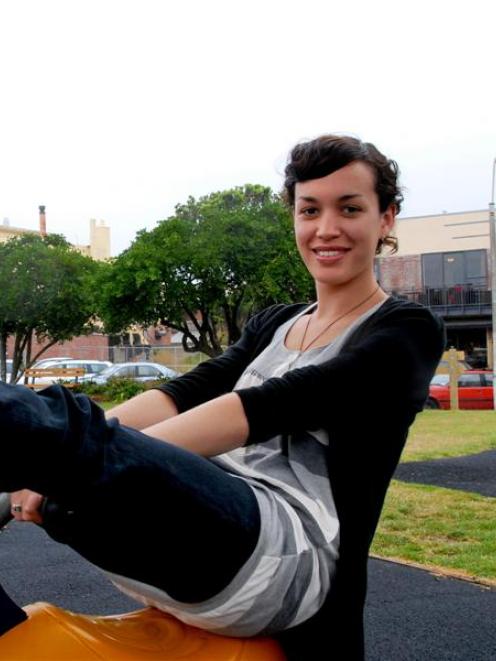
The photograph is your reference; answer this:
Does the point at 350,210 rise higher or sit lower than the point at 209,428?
higher

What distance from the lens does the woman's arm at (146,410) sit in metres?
1.83

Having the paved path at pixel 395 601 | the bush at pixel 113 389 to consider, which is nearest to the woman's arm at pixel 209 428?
the paved path at pixel 395 601

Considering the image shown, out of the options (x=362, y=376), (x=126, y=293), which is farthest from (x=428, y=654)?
(x=126, y=293)

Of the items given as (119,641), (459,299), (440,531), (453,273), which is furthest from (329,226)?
(453,273)

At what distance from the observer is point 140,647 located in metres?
1.45

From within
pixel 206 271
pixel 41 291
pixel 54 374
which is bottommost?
pixel 54 374

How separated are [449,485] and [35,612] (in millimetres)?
5962

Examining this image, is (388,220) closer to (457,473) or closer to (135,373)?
(457,473)

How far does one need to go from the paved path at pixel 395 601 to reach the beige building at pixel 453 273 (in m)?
29.1

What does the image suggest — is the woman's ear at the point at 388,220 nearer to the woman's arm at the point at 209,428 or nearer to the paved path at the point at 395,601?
the woman's arm at the point at 209,428

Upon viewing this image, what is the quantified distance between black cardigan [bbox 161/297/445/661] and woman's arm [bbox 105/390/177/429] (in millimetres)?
346

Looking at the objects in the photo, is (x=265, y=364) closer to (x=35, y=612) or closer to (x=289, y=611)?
(x=289, y=611)

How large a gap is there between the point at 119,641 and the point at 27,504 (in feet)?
1.10

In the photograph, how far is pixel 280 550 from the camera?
4.73 ft
